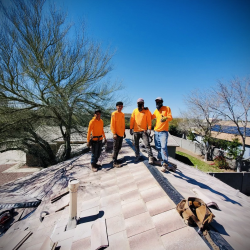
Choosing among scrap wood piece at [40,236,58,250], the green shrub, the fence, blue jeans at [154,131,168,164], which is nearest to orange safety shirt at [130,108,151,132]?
blue jeans at [154,131,168,164]

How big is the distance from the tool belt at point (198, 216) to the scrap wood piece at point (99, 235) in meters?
1.03

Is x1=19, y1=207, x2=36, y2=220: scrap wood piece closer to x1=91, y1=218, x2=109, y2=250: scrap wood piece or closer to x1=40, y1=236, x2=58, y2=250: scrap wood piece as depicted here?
x1=40, y1=236, x2=58, y2=250: scrap wood piece

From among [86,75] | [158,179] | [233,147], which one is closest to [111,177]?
[158,179]

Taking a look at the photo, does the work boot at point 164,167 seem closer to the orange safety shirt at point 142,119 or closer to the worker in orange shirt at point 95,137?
the orange safety shirt at point 142,119

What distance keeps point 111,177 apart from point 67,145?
761cm

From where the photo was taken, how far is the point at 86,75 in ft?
27.2

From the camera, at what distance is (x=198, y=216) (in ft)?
5.42

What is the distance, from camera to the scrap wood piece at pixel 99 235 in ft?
5.38

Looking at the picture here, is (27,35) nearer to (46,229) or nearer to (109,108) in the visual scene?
(109,108)

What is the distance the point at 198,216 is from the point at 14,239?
9.15ft

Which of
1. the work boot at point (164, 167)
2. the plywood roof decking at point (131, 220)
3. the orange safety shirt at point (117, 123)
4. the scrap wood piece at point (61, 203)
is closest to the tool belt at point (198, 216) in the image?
the plywood roof decking at point (131, 220)

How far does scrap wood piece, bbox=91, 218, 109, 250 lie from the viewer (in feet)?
5.38

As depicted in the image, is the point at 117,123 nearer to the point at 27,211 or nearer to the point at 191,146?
the point at 27,211

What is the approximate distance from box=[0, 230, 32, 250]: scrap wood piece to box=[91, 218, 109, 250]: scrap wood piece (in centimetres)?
114
